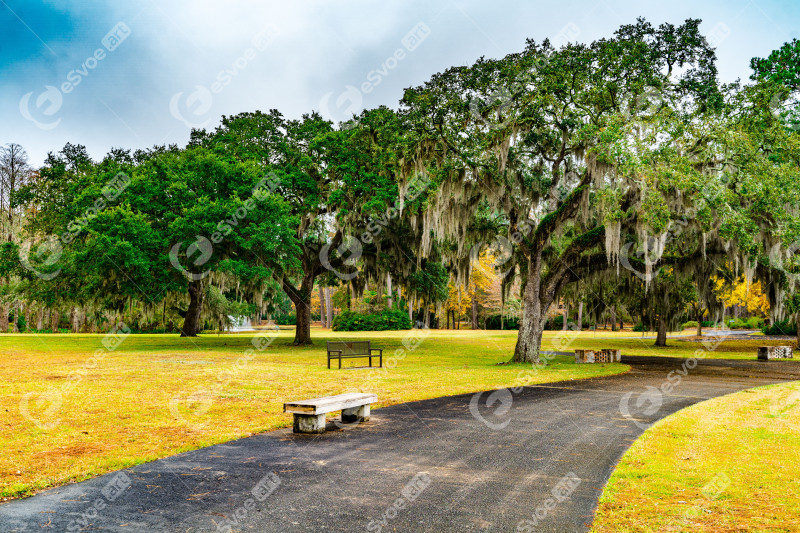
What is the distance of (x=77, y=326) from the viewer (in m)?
47.7

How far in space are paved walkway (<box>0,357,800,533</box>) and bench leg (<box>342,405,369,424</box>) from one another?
188mm

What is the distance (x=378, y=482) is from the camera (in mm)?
5258

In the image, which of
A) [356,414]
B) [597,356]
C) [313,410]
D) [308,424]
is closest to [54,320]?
[597,356]

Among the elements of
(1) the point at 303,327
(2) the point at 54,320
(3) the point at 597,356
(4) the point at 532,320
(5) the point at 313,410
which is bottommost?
(3) the point at 597,356

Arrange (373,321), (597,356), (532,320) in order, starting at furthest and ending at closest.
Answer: (373,321), (597,356), (532,320)

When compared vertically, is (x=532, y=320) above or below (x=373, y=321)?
above

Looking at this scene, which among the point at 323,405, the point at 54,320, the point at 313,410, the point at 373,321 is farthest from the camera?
the point at 373,321

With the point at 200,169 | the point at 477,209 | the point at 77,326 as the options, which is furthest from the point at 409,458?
the point at 77,326

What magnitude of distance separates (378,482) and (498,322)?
58671mm

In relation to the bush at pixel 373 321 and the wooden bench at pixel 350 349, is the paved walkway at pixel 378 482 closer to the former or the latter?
the wooden bench at pixel 350 349

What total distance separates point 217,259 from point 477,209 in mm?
11457

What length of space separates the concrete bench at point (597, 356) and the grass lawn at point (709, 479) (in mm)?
12205

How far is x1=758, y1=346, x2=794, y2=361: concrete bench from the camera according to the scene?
73.4 ft

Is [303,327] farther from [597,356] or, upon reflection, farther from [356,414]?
[356,414]
